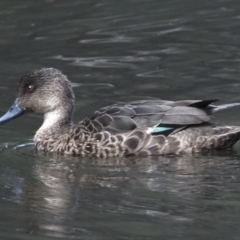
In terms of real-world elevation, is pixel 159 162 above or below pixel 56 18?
below

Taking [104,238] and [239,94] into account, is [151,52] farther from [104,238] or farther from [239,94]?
[104,238]

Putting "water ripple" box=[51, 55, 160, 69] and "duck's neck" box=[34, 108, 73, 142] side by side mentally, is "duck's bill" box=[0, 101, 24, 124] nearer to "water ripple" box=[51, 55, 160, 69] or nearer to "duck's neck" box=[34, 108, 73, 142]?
"duck's neck" box=[34, 108, 73, 142]

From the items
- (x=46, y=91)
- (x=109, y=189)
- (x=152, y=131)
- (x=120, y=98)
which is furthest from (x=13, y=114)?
(x=109, y=189)

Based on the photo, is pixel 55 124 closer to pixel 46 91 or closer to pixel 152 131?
pixel 46 91

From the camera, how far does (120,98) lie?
11.8m

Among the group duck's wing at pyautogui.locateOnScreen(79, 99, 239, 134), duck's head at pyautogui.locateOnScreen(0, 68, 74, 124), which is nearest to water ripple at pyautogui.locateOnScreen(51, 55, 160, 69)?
duck's head at pyautogui.locateOnScreen(0, 68, 74, 124)

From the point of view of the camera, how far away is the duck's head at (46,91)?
10211mm

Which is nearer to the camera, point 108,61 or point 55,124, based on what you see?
point 55,124

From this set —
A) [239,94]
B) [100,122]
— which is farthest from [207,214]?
[239,94]

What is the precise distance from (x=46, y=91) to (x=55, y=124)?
38 centimetres

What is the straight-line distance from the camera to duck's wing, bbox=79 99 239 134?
30.9ft

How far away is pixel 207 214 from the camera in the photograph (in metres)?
7.34

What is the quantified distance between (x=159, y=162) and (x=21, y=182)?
1.44 m

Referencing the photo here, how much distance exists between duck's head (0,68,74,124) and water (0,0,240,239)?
0.48 metres
